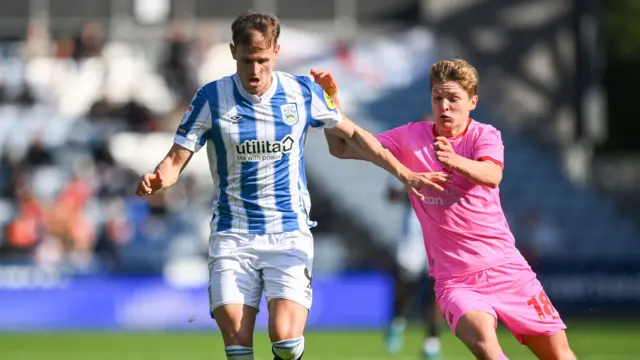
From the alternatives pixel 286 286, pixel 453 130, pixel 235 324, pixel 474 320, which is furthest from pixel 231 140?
pixel 474 320

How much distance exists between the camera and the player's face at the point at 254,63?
290 inches

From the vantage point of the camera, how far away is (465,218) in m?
7.61

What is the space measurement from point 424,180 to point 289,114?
3.25 ft

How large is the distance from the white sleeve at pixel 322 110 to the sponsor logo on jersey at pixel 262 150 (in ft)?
0.87

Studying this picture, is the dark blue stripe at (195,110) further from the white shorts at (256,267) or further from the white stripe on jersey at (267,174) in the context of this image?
the white shorts at (256,267)

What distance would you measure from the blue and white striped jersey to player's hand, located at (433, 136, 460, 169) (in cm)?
89

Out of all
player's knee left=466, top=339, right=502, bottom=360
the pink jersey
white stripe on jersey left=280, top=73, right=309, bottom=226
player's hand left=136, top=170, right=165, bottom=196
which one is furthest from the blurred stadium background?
player's hand left=136, top=170, right=165, bottom=196

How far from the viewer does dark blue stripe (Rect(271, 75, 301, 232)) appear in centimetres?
766

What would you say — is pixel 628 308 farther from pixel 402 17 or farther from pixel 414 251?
pixel 402 17

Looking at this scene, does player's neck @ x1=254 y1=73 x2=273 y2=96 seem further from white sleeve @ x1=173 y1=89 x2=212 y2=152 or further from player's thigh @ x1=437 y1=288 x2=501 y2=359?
player's thigh @ x1=437 y1=288 x2=501 y2=359

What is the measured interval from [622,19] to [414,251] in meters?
25.2

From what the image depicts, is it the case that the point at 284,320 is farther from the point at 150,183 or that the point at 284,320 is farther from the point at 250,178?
the point at 150,183

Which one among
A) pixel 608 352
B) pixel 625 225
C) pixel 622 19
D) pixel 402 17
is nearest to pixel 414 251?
pixel 608 352

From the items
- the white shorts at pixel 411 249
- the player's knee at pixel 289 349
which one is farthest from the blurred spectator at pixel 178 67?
the player's knee at pixel 289 349
